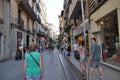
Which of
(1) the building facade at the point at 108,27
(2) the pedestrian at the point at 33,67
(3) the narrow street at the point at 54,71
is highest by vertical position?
(1) the building facade at the point at 108,27

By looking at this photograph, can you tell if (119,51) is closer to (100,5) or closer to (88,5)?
(100,5)

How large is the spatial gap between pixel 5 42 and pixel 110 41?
1202cm

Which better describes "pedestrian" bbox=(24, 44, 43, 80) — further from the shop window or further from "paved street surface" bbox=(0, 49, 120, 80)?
the shop window

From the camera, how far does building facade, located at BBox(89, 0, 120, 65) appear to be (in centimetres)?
1398

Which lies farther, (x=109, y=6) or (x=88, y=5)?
(x=88, y=5)

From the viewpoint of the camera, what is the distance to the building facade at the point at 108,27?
14.0 metres

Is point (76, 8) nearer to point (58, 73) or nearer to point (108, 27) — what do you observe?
point (108, 27)

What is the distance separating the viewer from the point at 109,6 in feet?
47.9

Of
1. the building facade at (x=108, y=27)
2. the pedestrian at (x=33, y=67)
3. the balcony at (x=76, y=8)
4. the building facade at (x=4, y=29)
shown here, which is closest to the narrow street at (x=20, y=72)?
the building facade at (x=108, y=27)

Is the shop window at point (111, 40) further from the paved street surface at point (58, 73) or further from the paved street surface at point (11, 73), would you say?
the paved street surface at point (11, 73)

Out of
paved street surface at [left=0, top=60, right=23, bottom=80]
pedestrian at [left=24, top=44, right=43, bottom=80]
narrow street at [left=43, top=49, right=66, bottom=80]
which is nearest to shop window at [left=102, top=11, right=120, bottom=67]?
narrow street at [left=43, top=49, right=66, bottom=80]

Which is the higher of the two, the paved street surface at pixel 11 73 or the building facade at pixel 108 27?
the building facade at pixel 108 27

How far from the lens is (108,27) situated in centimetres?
1647

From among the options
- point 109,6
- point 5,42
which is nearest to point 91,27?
point 109,6
